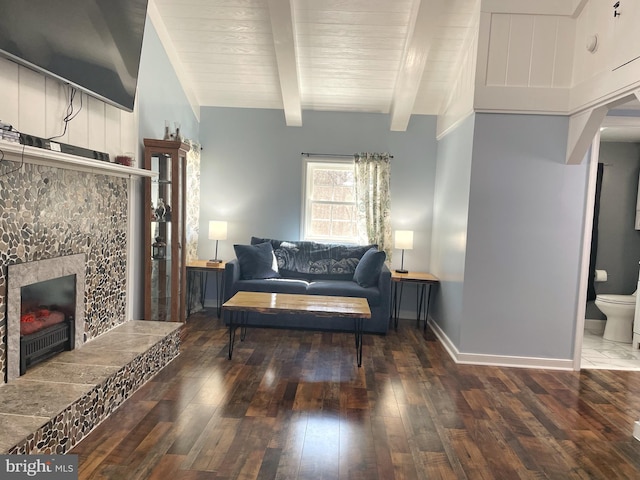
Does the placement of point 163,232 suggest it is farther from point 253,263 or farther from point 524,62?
point 524,62

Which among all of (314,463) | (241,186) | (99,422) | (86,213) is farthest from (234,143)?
(314,463)

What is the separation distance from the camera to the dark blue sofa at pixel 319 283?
4.61 metres

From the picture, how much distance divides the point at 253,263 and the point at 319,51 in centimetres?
225

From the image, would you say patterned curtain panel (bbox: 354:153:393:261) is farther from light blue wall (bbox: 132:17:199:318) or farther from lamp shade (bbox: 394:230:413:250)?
light blue wall (bbox: 132:17:199:318)

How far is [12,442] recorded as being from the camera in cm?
189

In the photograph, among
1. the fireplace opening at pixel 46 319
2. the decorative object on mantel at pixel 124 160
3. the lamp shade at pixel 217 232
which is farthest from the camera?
the lamp shade at pixel 217 232

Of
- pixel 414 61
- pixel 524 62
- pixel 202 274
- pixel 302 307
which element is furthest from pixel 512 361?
pixel 202 274

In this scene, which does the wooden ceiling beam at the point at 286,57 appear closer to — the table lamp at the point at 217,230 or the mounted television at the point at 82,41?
the mounted television at the point at 82,41

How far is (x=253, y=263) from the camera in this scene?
193 inches

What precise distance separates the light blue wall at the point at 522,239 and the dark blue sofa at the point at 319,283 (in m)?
0.98

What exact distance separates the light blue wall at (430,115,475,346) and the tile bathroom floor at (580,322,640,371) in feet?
3.96

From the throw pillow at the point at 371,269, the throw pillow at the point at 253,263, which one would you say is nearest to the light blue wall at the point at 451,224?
the throw pillow at the point at 371,269

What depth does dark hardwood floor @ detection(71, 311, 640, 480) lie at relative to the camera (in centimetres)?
227

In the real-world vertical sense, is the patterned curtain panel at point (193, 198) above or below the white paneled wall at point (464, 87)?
below
